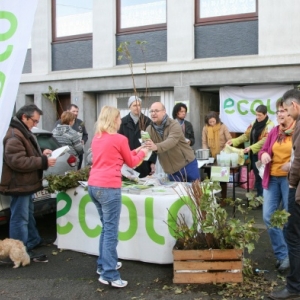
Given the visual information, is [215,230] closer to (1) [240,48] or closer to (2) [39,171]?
(2) [39,171]

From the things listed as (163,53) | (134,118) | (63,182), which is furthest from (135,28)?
(63,182)

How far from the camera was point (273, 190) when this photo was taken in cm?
520

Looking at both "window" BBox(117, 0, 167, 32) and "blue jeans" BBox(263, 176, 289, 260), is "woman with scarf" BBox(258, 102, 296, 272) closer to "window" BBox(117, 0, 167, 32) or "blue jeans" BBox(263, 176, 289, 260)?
"blue jeans" BBox(263, 176, 289, 260)

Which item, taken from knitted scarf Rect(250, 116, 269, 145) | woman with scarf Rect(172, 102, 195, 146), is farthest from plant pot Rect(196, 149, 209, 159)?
knitted scarf Rect(250, 116, 269, 145)

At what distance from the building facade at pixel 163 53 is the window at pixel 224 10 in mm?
21

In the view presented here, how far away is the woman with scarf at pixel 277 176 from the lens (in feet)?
16.6

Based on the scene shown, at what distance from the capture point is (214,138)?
9.75 metres

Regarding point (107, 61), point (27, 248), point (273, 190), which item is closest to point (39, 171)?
point (27, 248)

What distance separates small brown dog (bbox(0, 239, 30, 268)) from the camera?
5430 millimetres

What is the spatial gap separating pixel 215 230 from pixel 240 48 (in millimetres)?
6183

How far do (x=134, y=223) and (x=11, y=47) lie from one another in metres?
2.47

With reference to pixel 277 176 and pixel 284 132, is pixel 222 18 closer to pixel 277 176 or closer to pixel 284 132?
pixel 284 132

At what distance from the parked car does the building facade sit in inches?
96.7

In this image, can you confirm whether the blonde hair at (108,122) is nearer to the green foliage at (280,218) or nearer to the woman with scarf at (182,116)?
the green foliage at (280,218)
